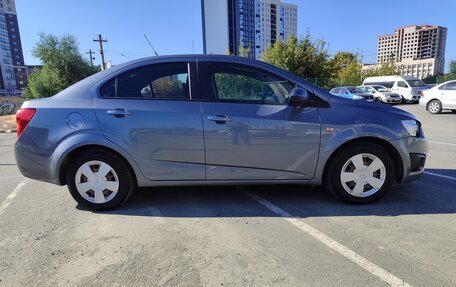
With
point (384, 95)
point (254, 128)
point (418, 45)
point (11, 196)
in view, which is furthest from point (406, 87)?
point (418, 45)

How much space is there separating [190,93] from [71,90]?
1.38 m

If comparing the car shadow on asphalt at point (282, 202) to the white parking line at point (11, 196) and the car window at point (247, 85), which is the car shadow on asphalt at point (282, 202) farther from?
the white parking line at point (11, 196)

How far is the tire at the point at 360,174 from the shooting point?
148 inches

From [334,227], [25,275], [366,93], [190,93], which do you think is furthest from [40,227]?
[366,93]

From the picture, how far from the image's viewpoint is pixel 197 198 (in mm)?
4254

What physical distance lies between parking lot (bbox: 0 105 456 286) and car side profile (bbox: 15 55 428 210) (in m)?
0.34

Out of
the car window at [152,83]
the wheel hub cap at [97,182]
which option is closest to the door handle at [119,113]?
the car window at [152,83]

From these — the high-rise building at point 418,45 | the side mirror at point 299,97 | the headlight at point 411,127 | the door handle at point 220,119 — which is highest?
the high-rise building at point 418,45

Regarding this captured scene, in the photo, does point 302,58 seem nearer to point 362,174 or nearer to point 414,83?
point 414,83

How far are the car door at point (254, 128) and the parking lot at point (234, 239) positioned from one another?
0.51 m

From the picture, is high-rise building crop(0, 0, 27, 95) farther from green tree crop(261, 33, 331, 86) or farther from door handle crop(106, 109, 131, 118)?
door handle crop(106, 109, 131, 118)

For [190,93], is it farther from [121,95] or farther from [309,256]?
[309,256]

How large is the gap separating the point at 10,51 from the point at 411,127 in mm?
146764

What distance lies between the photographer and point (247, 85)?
12.5 ft
